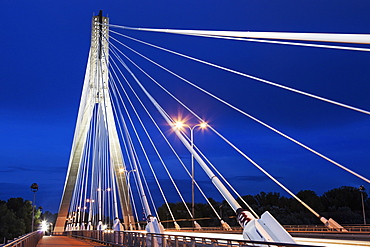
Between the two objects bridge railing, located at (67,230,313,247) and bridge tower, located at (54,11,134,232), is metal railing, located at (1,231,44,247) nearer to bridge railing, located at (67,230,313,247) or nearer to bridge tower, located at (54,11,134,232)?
bridge railing, located at (67,230,313,247)

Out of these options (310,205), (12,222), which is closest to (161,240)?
(310,205)

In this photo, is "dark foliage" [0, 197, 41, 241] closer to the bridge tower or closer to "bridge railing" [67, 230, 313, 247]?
the bridge tower

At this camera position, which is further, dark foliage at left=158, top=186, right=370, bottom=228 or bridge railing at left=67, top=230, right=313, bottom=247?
dark foliage at left=158, top=186, right=370, bottom=228

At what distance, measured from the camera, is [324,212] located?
67.5 m

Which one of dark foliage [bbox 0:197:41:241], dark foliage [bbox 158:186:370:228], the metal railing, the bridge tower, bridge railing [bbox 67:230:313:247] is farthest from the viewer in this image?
dark foliage [bbox 0:197:41:241]

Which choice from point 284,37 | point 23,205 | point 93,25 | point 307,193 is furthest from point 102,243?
point 23,205

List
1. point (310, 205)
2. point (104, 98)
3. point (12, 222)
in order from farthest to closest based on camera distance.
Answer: point (12, 222) → point (310, 205) → point (104, 98)

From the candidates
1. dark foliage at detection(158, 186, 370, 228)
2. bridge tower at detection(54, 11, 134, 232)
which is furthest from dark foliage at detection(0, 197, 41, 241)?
bridge tower at detection(54, 11, 134, 232)

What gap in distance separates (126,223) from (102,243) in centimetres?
520

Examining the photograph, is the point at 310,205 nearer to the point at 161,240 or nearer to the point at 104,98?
the point at 104,98

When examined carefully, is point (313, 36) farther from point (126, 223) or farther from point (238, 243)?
point (126, 223)

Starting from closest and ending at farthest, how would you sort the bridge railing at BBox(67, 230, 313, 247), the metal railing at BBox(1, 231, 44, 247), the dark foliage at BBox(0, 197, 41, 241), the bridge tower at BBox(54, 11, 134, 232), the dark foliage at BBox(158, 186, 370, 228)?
1. the bridge railing at BBox(67, 230, 313, 247)
2. the metal railing at BBox(1, 231, 44, 247)
3. the bridge tower at BBox(54, 11, 134, 232)
4. the dark foliage at BBox(158, 186, 370, 228)
5. the dark foliage at BBox(0, 197, 41, 241)

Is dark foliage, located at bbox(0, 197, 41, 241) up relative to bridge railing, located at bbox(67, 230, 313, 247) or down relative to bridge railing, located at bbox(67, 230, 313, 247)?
up

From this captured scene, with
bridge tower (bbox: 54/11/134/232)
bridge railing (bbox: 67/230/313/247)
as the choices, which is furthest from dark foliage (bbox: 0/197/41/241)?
bridge railing (bbox: 67/230/313/247)
